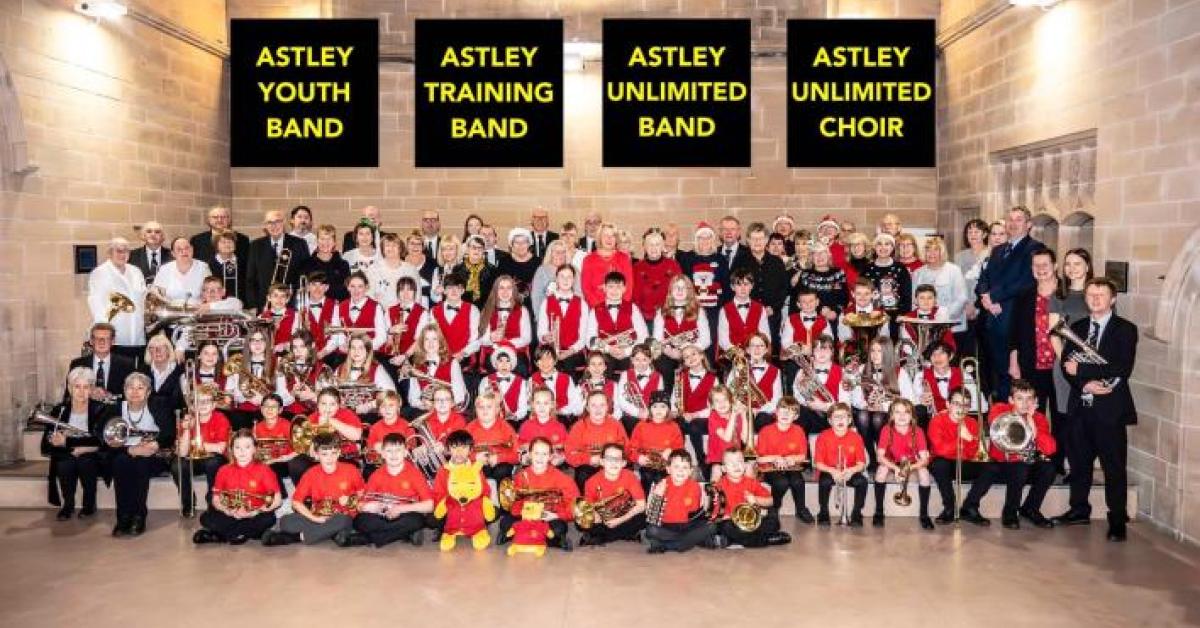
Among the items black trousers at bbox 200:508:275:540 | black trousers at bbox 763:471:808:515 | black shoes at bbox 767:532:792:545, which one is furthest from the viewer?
black trousers at bbox 763:471:808:515

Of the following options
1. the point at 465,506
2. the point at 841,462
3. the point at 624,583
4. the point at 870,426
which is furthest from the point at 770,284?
the point at 624,583

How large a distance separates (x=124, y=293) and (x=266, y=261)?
133 centimetres

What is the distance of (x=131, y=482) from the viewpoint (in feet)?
25.5

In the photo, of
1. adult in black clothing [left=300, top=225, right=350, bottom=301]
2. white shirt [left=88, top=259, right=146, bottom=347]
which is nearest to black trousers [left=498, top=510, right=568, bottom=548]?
adult in black clothing [left=300, top=225, right=350, bottom=301]

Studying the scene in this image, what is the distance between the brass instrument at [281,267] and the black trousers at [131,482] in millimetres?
2303

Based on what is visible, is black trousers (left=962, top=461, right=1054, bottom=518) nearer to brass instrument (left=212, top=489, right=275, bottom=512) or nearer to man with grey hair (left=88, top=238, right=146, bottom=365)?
brass instrument (left=212, top=489, right=275, bottom=512)

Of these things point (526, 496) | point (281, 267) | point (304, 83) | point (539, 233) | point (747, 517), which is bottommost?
point (747, 517)

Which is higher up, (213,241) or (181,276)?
(213,241)

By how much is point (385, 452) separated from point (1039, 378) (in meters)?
5.23

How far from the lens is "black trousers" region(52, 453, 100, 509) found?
8047 mm

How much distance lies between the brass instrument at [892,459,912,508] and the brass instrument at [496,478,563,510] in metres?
2.61

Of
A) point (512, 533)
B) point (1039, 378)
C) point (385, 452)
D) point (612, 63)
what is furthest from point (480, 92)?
point (1039, 378)

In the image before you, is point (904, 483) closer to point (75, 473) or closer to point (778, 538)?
point (778, 538)

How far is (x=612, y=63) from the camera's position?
9938 mm
